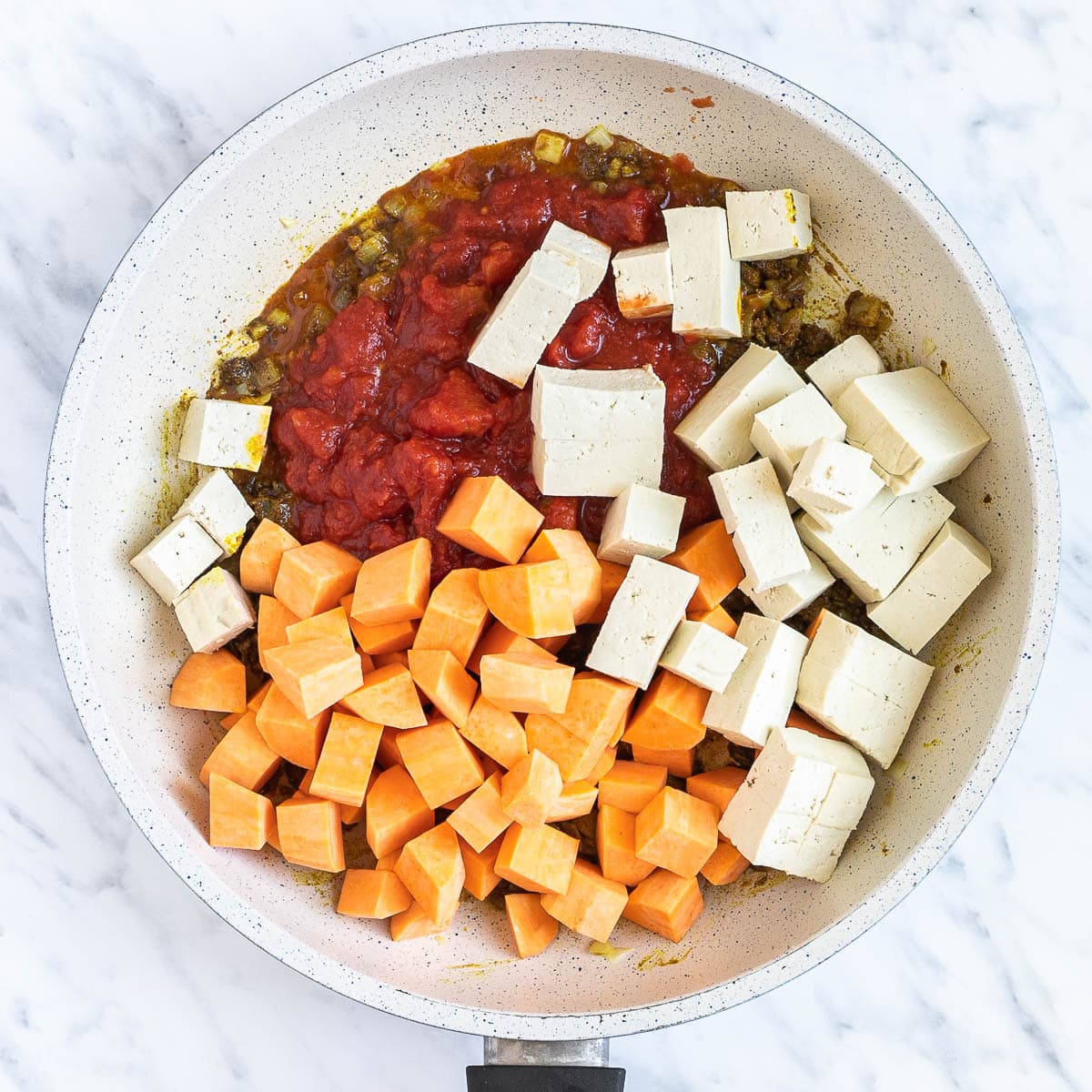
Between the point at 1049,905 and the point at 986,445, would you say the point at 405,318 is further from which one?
the point at 1049,905

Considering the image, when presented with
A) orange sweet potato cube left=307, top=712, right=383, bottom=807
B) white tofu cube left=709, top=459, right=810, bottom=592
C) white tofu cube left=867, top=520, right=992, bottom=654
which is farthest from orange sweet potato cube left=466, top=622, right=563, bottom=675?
white tofu cube left=867, top=520, right=992, bottom=654

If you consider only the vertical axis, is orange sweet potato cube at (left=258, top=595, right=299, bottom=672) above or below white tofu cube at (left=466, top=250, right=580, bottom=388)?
below

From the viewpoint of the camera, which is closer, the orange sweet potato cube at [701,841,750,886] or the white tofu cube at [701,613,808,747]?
the white tofu cube at [701,613,808,747]

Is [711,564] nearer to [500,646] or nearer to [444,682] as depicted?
[500,646]

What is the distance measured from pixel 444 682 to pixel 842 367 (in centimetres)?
109

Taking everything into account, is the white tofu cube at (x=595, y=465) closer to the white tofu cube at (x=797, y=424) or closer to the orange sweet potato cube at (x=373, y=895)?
the white tofu cube at (x=797, y=424)

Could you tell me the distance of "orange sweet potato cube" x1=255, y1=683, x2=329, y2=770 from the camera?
6.88ft

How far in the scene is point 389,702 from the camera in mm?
2084

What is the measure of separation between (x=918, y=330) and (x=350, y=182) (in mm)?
1326

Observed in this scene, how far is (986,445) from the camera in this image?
2094 mm

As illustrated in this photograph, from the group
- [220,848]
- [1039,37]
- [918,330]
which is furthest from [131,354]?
[1039,37]

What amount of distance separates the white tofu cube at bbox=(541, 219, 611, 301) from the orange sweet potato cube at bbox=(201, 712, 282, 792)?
1.18 metres

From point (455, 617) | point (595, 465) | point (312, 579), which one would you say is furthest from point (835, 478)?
point (312, 579)

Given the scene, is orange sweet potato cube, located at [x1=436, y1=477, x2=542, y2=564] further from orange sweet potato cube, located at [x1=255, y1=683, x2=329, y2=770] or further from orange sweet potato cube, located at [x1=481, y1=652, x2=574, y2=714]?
orange sweet potato cube, located at [x1=255, y1=683, x2=329, y2=770]
